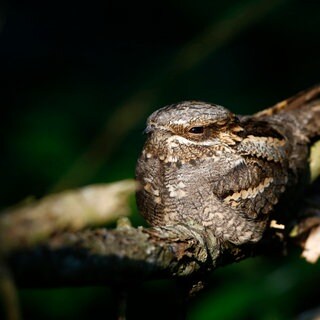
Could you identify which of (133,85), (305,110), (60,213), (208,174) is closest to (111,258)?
(60,213)

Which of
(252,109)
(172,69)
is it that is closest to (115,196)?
(172,69)

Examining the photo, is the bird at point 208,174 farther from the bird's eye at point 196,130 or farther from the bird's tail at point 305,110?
the bird's tail at point 305,110

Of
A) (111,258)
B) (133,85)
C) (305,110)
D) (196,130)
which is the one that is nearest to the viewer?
(111,258)

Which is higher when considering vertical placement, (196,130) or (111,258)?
(196,130)

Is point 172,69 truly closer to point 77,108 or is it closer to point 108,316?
point 108,316

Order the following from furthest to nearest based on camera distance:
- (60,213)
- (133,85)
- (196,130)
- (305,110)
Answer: (133,85)
(305,110)
(196,130)
(60,213)

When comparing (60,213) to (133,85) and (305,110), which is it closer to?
(305,110)

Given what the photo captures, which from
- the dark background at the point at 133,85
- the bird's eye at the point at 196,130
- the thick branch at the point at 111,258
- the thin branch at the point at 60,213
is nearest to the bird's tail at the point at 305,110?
the dark background at the point at 133,85
